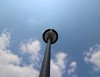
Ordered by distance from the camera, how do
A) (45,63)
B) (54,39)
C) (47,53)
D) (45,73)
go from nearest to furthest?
(45,73), (45,63), (47,53), (54,39)

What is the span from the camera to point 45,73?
12289 mm

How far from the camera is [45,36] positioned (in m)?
24.0

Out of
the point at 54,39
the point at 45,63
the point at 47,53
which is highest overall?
the point at 54,39

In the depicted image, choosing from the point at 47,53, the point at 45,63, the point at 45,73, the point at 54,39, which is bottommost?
the point at 45,73

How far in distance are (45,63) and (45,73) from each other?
1.41m

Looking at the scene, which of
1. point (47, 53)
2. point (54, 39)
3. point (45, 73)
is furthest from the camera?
point (54, 39)

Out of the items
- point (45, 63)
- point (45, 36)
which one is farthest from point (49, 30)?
point (45, 63)

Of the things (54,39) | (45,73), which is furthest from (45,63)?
(54,39)

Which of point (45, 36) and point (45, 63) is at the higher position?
point (45, 36)

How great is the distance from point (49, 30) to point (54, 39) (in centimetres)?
135

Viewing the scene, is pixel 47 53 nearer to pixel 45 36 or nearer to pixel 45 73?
pixel 45 73

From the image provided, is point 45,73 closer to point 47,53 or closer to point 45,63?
point 45,63

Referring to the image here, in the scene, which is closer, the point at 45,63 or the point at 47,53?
the point at 45,63

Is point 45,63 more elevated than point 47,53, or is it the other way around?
point 47,53
